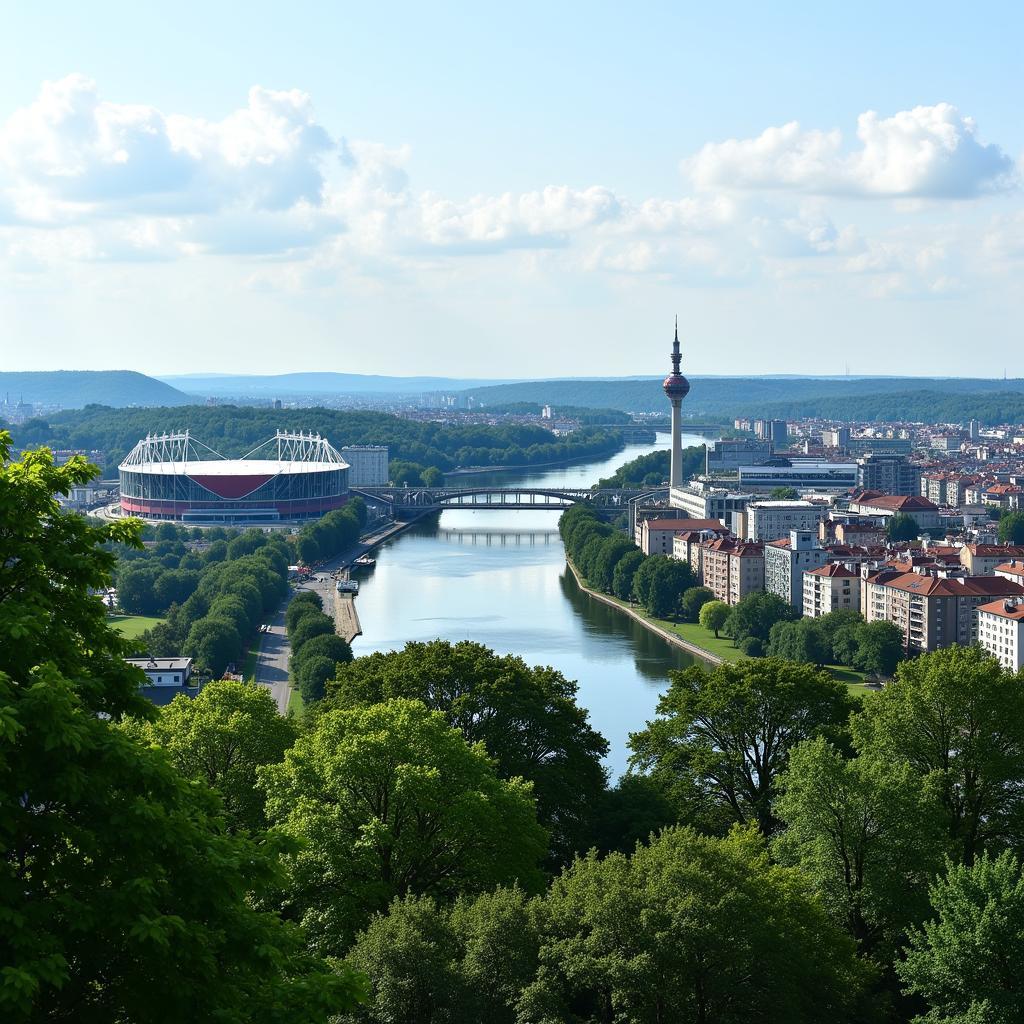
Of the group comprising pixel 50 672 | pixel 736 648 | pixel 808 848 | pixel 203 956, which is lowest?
pixel 736 648

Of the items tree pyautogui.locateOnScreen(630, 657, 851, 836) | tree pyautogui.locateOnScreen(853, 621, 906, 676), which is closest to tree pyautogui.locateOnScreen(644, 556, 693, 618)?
tree pyautogui.locateOnScreen(853, 621, 906, 676)

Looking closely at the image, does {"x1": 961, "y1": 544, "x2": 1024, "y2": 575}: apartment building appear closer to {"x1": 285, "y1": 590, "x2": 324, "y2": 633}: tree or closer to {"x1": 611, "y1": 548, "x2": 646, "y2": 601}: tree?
{"x1": 611, "y1": 548, "x2": 646, "y2": 601}: tree

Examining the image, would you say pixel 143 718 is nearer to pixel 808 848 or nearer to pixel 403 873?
pixel 403 873

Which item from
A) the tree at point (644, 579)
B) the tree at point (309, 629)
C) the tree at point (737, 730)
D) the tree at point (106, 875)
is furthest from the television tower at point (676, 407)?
the tree at point (106, 875)

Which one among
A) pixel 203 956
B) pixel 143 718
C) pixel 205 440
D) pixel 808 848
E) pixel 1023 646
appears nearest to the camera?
pixel 203 956

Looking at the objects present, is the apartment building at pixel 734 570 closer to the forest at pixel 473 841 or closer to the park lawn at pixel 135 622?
the park lawn at pixel 135 622

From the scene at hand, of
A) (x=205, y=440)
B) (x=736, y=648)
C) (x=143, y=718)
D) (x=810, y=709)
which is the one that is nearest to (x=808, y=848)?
(x=810, y=709)
